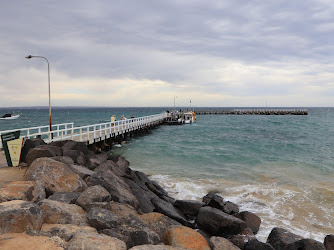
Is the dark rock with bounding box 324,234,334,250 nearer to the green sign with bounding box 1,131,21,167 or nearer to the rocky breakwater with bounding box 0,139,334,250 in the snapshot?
the rocky breakwater with bounding box 0,139,334,250

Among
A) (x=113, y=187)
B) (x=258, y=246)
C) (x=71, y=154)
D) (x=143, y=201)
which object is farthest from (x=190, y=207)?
(x=71, y=154)

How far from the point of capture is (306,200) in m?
11.6

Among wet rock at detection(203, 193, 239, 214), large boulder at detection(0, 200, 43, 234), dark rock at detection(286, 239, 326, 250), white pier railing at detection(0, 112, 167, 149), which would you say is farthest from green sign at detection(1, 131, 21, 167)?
dark rock at detection(286, 239, 326, 250)

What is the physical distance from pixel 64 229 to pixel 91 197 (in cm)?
150

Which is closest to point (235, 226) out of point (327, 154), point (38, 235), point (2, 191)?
point (38, 235)

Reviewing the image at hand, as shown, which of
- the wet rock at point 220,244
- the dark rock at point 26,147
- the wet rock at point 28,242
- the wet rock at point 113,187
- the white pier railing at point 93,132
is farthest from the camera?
the white pier railing at point 93,132

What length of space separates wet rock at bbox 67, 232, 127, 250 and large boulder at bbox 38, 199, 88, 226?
100cm

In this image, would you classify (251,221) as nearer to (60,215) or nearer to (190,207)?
(190,207)

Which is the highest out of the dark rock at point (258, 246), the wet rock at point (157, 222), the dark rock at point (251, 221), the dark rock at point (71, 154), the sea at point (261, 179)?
the dark rock at point (71, 154)

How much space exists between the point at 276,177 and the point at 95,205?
12.6m

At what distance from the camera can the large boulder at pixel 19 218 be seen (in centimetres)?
456

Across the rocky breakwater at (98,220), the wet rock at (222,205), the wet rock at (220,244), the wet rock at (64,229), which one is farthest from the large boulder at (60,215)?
the wet rock at (222,205)

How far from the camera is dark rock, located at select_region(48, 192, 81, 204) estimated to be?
6.28 metres

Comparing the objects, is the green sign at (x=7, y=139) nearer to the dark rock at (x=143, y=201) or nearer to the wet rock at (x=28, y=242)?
the dark rock at (x=143, y=201)
